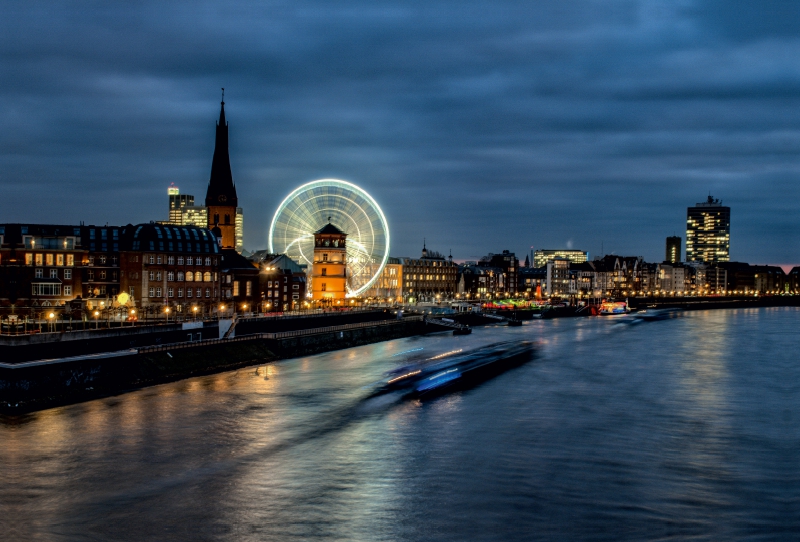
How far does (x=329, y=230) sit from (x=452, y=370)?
5477cm

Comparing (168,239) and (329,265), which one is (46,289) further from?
(329,265)

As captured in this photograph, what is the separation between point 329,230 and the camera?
11938 centimetres

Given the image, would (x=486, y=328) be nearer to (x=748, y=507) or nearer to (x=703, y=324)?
(x=703, y=324)

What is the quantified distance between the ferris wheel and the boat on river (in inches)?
1202

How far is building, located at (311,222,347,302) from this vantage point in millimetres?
119850

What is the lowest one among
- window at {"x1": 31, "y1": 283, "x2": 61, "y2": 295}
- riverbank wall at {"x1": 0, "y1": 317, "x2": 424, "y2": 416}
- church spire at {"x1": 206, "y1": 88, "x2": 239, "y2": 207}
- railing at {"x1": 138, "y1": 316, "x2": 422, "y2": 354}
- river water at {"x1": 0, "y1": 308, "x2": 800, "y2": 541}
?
river water at {"x1": 0, "y1": 308, "x2": 800, "y2": 541}

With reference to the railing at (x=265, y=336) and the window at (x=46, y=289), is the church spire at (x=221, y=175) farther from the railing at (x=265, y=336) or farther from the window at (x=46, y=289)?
the window at (x=46, y=289)

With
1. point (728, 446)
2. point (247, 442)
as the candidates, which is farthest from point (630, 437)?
point (247, 442)

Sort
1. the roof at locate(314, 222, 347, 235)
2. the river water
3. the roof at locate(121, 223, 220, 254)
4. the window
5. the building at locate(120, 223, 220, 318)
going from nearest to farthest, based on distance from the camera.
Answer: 1. the river water
2. the window
3. the building at locate(120, 223, 220, 318)
4. the roof at locate(121, 223, 220, 254)
5. the roof at locate(314, 222, 347, 235)

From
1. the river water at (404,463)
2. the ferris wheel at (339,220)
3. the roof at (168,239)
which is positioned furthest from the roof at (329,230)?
the river water at (404,463)

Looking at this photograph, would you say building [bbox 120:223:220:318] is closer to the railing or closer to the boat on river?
the railing

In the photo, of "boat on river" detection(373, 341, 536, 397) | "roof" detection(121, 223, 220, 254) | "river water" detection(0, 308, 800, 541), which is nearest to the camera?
"river water" detection(0, 308, 800, 541)

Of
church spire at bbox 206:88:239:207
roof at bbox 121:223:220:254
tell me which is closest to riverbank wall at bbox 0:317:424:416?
roof at bbox 121:223:220:254

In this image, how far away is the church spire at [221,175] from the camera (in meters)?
123
